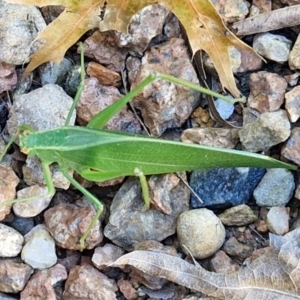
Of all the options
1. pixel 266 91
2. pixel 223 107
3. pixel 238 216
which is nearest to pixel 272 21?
pixel 266 91

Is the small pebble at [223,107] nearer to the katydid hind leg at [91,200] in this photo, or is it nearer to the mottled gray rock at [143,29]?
the mottled gray rock at [143,29]

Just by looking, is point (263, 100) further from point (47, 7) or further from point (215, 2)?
point (47, 7)

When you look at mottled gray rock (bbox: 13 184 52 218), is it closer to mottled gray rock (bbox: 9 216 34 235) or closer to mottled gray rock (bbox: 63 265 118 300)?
mottled gray rock (bbox: 9 216 34 235)

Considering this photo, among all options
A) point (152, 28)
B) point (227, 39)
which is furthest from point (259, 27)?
point (152, 28)

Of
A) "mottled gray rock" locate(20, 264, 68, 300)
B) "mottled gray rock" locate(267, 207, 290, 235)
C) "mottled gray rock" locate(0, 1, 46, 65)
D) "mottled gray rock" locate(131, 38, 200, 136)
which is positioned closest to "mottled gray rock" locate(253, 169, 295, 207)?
"mottled gray rock" locate(267, 207, 290, 235)

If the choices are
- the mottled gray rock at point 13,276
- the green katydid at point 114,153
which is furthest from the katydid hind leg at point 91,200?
the mottled gray rock at point 13,276

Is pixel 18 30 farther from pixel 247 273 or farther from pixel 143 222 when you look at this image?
pixel 247 273
